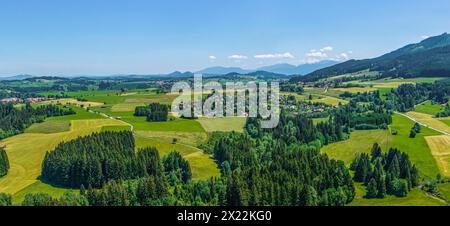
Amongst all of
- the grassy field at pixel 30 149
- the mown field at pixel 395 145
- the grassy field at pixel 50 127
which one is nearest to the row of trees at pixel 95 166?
the grassy field at pixel 30 149

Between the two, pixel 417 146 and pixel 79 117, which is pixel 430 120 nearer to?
pixel 417 146

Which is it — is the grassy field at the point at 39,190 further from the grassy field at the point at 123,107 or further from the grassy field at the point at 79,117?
the grassy field at the point at 123,107

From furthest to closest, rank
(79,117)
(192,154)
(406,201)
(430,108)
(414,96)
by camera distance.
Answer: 1. (414,96)
2. (430,108)
3. (79,117)
4. (192,154)
5. (406,201)

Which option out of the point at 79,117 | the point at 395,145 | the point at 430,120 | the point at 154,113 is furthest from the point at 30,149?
the point at 430,120

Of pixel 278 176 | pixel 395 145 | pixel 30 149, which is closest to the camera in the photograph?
pixel 278 176
